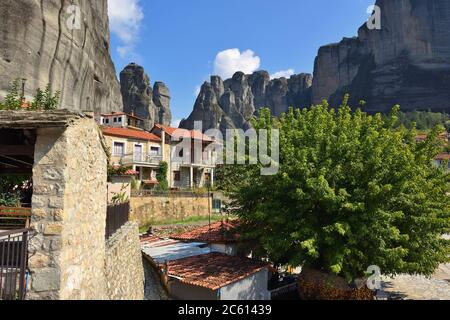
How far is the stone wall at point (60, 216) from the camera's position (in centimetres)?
421

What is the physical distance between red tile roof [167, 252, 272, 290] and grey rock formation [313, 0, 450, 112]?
83561 mm

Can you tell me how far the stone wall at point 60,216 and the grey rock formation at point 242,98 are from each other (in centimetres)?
9199

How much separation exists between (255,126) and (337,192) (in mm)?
4723

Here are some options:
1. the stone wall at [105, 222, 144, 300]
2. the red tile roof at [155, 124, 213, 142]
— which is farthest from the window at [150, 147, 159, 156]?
the stone wall at [105, 222, 144, 300]

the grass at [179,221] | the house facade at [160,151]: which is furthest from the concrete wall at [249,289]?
the house facade at [160,151]

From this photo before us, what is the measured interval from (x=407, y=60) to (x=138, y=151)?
7751 centimetres

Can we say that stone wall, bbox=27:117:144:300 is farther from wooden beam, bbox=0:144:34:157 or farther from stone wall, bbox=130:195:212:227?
stone wall, bbox=130:195:212:227

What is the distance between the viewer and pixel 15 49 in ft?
80.4

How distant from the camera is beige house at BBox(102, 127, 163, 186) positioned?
3408cm

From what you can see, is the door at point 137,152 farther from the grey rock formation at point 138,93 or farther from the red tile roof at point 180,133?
the grey rock formation at point 138,93

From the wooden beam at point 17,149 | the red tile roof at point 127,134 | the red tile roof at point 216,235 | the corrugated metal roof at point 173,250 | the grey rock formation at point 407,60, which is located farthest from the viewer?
the grey rock formation at point 407,60
